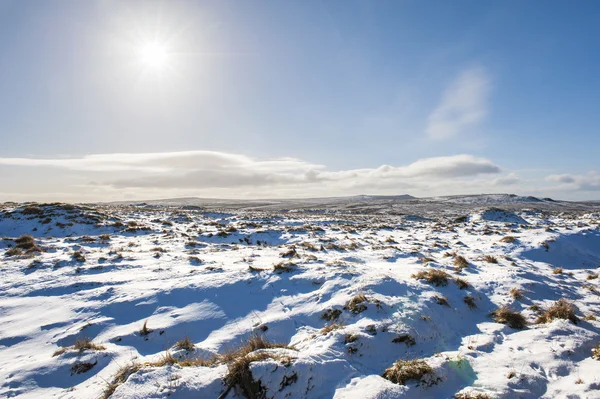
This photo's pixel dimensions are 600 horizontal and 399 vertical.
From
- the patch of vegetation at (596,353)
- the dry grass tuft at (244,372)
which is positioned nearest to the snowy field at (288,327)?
the dry grass tuft at (244,372)

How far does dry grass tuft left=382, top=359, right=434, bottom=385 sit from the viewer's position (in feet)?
15.7

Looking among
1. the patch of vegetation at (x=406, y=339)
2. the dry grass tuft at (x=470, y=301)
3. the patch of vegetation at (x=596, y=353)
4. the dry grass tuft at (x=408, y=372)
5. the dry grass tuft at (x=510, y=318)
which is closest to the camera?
the dry grass tuft at (x=408, y=372)

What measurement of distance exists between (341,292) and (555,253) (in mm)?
14282

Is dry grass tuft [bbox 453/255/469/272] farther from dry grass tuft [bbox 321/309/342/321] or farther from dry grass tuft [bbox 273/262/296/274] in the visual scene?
dry grass tuft [bbox 321/309/342/321]

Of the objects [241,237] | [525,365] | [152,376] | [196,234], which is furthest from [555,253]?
[196,234]

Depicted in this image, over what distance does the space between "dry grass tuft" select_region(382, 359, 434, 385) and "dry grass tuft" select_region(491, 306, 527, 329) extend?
3.64 meters

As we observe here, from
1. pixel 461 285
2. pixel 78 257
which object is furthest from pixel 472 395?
pixel 78 257

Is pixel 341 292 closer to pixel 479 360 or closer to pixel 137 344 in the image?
pixel 479 360

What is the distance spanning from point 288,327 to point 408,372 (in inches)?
118

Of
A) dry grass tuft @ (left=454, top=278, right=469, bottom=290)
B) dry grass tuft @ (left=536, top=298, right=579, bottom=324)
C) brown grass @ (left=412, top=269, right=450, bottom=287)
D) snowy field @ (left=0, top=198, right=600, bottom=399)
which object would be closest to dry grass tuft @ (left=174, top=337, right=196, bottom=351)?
snowy field @ (left=0, top=198, right=600, bottom=399)

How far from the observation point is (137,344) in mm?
6457

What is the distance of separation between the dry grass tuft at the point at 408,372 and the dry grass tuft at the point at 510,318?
12.0ft

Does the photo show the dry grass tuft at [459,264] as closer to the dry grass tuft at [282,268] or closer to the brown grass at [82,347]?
the dry grass tuft at [282,268]

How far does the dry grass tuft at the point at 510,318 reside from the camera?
23.4ft
